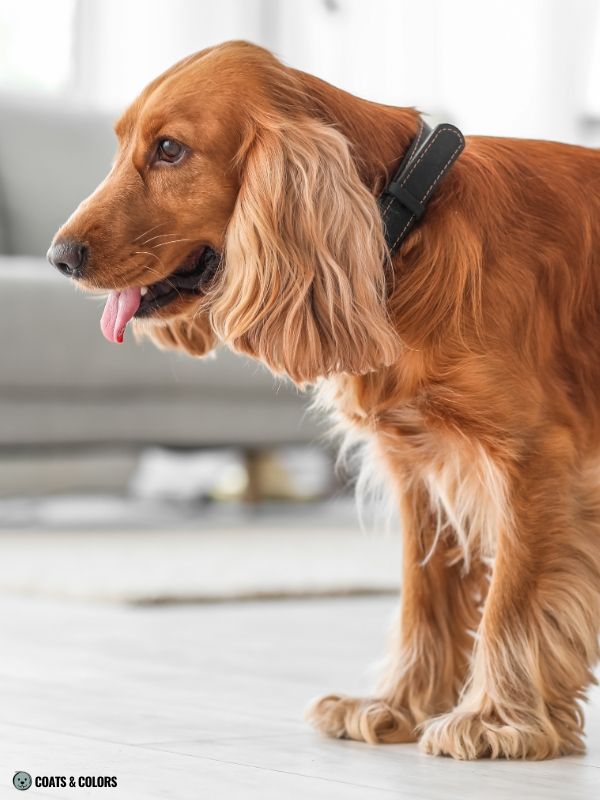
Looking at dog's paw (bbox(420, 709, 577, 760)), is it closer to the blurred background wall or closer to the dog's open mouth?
the dog's open mouth

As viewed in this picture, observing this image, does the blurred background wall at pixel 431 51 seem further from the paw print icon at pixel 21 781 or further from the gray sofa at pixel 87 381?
the paw print icon at pixel 21 781

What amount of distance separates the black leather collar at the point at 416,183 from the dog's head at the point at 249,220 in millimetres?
34

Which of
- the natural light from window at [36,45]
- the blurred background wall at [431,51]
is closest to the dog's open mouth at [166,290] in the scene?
the blurred background wall at [431,51]

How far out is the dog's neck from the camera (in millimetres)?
1584

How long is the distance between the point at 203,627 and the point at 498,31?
4.34 metres

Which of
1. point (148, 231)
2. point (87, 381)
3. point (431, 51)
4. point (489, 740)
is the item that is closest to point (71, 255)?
point (148, 231)


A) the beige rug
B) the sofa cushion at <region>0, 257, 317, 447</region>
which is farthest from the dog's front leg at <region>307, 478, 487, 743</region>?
the sofa cushion at <region>0, 257, 317, 447</region>

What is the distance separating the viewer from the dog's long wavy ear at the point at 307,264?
4.84ft

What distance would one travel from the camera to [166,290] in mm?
1588

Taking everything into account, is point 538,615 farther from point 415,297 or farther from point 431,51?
point 431,51

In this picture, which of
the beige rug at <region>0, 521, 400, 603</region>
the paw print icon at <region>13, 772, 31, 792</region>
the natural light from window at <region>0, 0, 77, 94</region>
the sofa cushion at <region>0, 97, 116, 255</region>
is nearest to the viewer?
the paw print icon at <region>13, 772, 31, 792</region>

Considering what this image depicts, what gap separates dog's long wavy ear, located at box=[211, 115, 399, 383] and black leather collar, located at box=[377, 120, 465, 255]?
0.04 meters

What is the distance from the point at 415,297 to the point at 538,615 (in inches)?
15.3

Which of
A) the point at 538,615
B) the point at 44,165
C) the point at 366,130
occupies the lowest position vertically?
the point at 44,165
